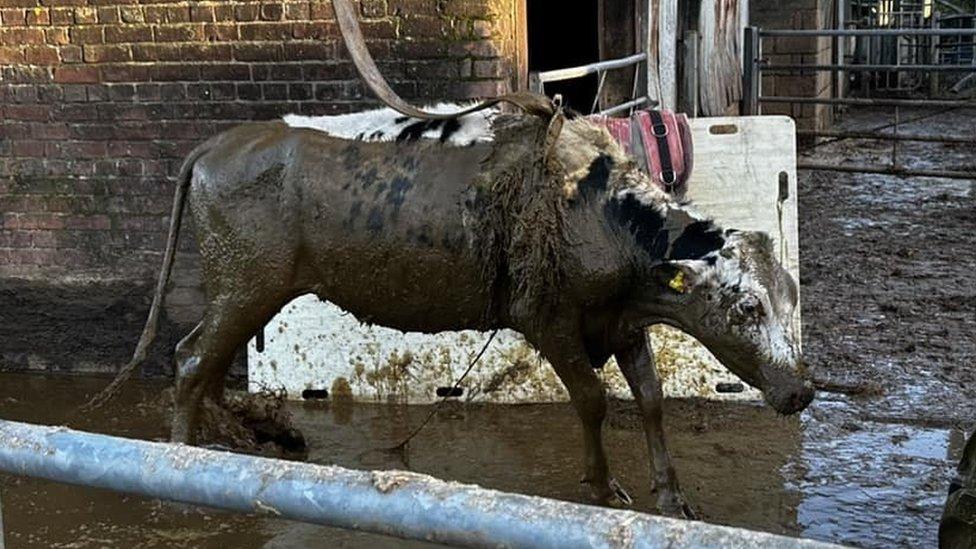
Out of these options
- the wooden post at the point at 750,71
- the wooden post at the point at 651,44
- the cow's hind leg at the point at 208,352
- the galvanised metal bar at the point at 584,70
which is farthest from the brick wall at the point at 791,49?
the cow's hind leg at the point at 208,352

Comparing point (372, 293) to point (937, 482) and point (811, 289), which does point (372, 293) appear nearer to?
point (937, 482)

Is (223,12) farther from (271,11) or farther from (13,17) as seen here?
(13,17)

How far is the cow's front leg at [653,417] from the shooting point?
4738 mm

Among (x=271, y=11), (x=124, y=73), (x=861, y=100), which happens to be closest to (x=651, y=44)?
(x=271, y=11)

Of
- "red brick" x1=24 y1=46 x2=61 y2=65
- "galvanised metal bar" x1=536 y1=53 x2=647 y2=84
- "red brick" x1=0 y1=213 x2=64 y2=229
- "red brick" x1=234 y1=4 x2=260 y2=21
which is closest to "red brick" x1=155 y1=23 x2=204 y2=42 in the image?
"red brick" x1=234 y1=4 x2=260 y2=21

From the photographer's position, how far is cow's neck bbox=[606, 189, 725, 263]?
443 cm

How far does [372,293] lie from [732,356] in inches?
57.6

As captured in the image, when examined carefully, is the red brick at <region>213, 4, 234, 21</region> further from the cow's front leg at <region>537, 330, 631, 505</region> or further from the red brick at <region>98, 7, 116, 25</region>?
the cow's front leg at <region>537, 330, 631, 505</region>

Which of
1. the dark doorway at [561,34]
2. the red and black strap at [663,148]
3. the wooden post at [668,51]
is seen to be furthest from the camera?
the dark doorway at [561,34]

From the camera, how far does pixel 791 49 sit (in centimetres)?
1305

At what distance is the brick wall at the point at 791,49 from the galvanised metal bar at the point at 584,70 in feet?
19.2

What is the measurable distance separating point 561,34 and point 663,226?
5847 mm

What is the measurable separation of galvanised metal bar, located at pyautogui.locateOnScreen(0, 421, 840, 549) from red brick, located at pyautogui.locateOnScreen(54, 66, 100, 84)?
17.2 ft

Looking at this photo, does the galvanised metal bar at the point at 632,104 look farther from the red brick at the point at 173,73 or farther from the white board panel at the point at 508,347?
the red brick at the point at 173,73
